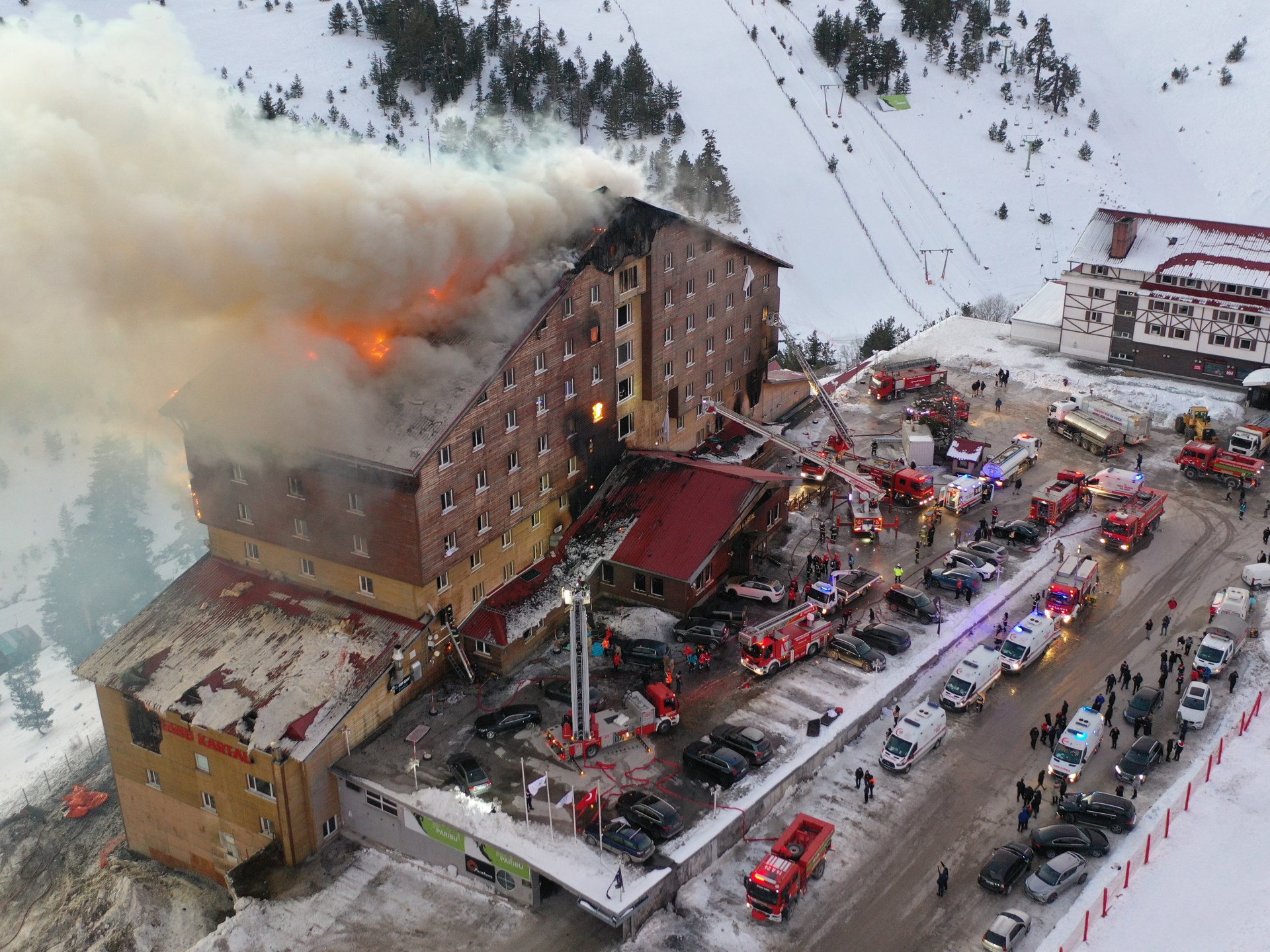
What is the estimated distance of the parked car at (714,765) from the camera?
4222 cm

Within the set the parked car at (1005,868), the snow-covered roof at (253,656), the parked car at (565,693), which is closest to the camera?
the parked car at (1005,868)

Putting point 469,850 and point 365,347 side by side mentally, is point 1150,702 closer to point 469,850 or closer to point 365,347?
point 469,850

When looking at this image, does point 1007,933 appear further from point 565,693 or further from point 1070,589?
point 1070,589

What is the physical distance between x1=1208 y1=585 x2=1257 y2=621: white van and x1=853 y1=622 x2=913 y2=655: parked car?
13.5 metres

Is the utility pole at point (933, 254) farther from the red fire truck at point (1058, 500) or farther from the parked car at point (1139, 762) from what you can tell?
the parked car at point (1139, 762)

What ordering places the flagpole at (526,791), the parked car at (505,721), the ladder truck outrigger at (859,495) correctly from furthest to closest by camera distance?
the ladder truck outrigger at (859,495) < the parked car at (505,721) < the flagpole at (526,791)

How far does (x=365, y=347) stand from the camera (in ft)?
159

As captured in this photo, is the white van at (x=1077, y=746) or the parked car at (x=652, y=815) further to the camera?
the white van at (x=1077, y=746)

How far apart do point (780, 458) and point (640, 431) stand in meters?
10.5

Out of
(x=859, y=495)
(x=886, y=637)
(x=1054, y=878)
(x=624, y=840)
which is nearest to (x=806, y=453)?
(x=859, y=495)

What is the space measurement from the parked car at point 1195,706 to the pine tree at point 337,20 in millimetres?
125910

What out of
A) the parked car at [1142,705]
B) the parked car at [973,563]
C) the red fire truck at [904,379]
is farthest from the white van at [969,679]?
the red fire truck at [904,379]

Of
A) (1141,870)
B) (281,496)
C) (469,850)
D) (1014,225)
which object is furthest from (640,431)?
(1014,225)

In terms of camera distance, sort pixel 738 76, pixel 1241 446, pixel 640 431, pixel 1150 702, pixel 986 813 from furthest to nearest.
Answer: pixel 738 76 → pixel 1241 446 → pixel 640 431 → pixel 1150 702 → pixel 986 813
